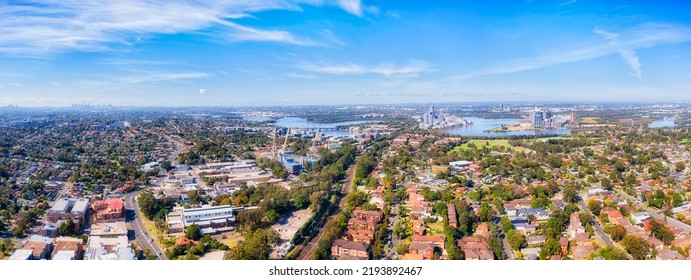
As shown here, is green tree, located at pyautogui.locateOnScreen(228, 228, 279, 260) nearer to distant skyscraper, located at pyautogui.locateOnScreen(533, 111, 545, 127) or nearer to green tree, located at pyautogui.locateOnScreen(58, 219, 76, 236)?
green tree, located at pyautogui.locateOnScreen(58, 219, 76, 236)

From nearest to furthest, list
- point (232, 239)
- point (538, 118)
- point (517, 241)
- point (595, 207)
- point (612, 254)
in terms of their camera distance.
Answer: point (612, 254)
point (517, 241)
point (232, 239)
point (595, 207)
point (538, 118)

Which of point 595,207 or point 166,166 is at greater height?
point 166,166

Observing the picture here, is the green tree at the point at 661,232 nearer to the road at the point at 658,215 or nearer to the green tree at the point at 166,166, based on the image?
the road at the point at 658,215

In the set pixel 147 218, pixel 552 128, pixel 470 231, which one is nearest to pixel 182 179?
pixel 147 218

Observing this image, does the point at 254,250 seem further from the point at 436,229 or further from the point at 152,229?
the point at 436,229

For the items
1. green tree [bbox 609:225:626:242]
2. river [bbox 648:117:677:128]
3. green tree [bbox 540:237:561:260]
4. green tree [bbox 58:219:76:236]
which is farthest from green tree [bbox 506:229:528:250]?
river [bbox 648:117:677:128]

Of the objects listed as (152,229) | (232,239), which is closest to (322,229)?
(232,239)

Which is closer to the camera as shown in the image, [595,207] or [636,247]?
[636,247]
